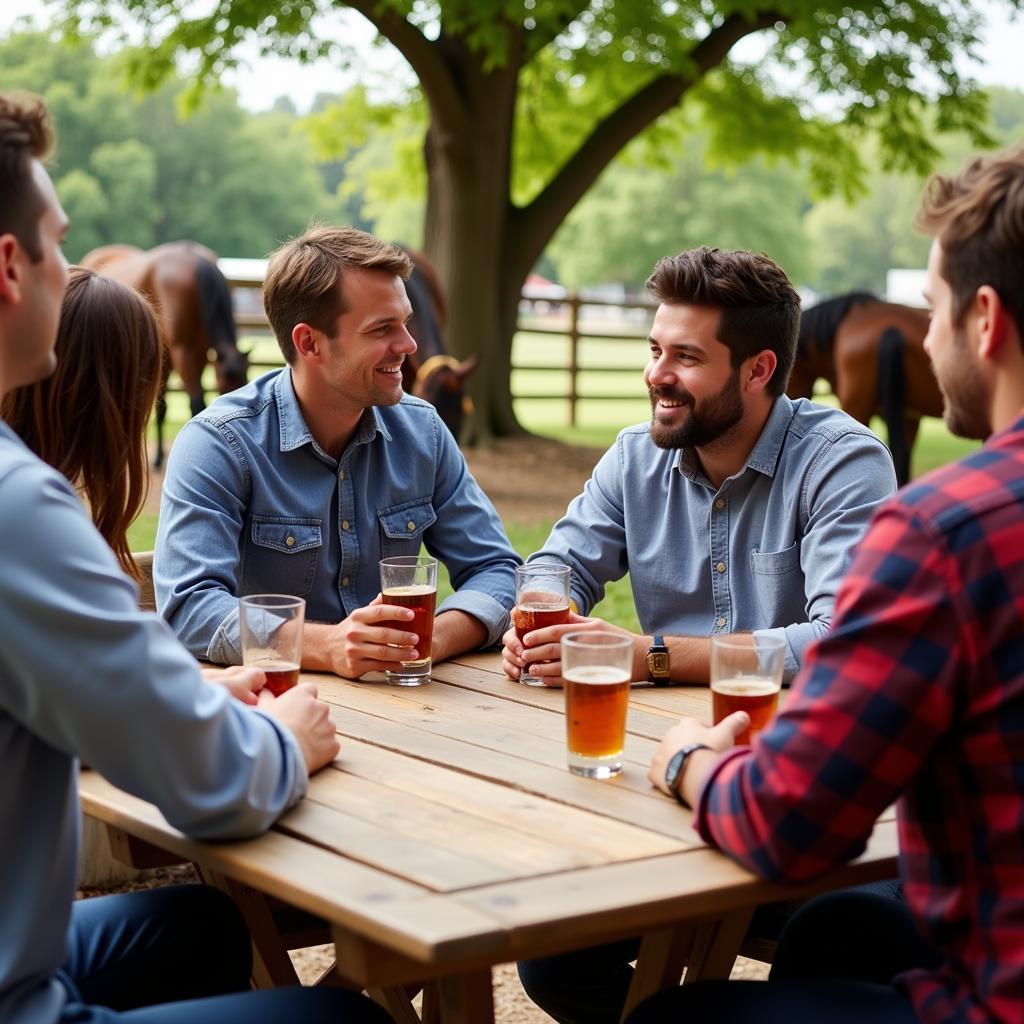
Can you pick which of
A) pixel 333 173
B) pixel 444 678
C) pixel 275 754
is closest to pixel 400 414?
pixel 444 678

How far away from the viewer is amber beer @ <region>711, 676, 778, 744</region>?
2137 mm

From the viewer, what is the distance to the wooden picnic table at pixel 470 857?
1612 mm

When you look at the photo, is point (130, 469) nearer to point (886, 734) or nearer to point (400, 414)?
point (400, 414)

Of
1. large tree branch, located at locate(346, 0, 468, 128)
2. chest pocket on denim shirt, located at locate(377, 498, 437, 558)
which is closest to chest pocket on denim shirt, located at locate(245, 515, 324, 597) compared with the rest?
chest pocket on denim shirt, located at locate(377, 498, 437, 558)

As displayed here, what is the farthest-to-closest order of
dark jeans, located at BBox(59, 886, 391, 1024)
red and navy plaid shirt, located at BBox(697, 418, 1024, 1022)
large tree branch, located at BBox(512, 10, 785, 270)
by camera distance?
large tree branch, located at BBox(512, 10, 785, 270) → dark jeans, located at BBox(59, 886, 391, 1024) → red and navy plaid shirt, located at BBox(697, 418, 1024, 1022)

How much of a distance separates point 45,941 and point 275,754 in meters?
0.37

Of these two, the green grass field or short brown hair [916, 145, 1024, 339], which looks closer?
short brown hair [916, 145, 1024, 339]

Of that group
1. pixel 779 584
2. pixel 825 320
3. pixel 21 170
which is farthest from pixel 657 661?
pixel 825 320

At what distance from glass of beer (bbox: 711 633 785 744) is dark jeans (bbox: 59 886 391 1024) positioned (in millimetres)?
678

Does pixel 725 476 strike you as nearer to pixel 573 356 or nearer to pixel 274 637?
pixel 274 637

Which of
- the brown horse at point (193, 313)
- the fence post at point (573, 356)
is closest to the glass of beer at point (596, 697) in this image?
the brown horse at point (193, 313)

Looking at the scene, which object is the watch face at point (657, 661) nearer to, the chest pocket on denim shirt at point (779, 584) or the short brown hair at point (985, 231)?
the chest pocket on denim shirt at point (779, 584)

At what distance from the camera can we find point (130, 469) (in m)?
2.65

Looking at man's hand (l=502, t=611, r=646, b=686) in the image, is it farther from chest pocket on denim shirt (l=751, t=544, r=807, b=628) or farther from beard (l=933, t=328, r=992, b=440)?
beard (l=933, t=328, r=992, b=440)
